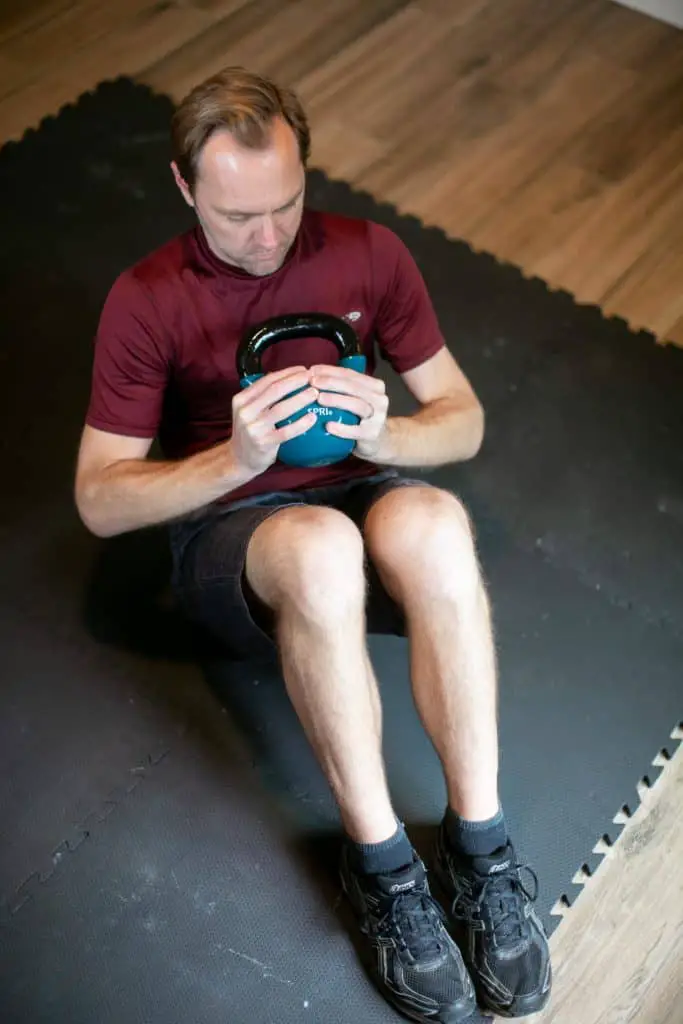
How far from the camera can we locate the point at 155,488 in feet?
5.24

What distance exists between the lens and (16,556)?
2150 millimetres

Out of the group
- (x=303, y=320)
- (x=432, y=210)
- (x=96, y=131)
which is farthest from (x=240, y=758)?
(x=96, y=131)

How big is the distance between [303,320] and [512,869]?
857mm

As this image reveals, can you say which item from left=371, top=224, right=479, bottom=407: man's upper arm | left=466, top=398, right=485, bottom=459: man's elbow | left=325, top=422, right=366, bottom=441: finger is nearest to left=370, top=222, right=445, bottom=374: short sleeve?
left=371, top=224, right=479, bottom=407: man's upper arm

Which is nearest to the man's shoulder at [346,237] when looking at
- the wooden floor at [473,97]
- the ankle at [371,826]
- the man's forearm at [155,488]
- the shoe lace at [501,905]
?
the man's forearm at [155,488]

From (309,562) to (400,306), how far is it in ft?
1.57

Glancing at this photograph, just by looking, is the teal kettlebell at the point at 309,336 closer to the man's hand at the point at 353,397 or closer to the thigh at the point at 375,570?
the man's hand at the point at 353,397

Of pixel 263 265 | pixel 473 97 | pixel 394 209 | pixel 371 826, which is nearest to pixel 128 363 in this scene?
pixel 263 265

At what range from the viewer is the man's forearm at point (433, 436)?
1.63 m

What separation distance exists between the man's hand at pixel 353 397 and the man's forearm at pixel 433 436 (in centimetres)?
9

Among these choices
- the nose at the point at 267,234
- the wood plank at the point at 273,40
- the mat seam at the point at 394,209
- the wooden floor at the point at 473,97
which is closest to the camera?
the nose at the point at 267,234

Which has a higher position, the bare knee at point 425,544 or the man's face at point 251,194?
the man's face at point 251,194

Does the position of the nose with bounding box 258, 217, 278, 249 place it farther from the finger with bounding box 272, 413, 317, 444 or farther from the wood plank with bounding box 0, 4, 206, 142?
the wood plank with bounding box 0, 4, 206, 142

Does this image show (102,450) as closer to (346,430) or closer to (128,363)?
(128,363)
